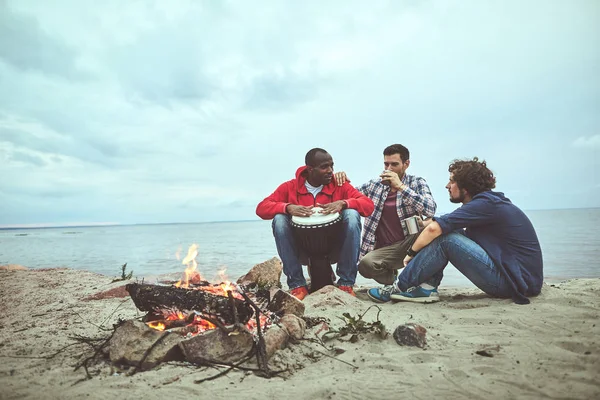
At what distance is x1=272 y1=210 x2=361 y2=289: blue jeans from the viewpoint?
438cm

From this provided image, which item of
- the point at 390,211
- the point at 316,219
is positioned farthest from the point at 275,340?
the point at 390,211

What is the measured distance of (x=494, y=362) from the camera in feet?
7.22

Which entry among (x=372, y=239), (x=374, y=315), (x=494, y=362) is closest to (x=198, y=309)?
(x=374, y=315)

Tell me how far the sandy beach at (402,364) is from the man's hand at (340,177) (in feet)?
6.06

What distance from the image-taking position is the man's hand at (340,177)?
4711mm

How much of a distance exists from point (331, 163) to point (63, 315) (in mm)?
3762

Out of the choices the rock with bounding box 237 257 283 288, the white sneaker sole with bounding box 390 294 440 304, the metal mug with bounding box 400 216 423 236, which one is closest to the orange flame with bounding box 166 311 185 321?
the white sneaker sole with bounding box 390 294 440 304

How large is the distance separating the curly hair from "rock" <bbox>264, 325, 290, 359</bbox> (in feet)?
7.96

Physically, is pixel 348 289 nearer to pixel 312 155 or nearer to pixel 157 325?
pixel 312 155

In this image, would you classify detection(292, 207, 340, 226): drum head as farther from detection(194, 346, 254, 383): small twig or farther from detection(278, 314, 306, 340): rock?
detection(194, 346, 254, 383): small twig

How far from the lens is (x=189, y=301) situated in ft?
9.21

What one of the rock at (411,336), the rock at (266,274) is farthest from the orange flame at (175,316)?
the rock at (266,274)

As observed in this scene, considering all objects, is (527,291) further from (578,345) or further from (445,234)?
(578,345)

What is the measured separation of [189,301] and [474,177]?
3.04 meters
